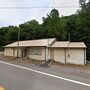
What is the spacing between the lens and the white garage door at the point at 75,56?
36575 mm

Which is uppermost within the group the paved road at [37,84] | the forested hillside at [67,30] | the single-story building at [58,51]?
the forested hillside at [67,30]

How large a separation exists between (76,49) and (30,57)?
1220cm

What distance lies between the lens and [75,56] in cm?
3734

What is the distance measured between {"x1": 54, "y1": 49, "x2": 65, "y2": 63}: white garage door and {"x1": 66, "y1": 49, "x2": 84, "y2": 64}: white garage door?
99 centimetres

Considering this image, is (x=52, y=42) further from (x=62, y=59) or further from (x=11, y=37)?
Result: (x=11, y=37)

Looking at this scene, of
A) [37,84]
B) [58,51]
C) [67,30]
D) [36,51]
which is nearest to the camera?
[37,84]

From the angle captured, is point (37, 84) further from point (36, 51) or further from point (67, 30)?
point (67, 30)

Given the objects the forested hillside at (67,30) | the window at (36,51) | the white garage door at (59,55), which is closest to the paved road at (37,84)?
the white garage door at (59,55)

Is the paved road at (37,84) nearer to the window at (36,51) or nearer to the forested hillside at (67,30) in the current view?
the window at (36,51)

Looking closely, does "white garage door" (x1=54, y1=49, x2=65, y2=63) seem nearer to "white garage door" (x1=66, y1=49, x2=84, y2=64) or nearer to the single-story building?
the single-story building

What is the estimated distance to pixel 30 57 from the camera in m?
46.7

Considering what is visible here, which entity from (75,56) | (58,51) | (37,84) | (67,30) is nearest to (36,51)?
(58,51)

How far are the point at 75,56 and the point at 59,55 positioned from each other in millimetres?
3488

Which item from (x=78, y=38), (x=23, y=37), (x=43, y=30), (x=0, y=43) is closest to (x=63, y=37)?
(x=78, y=38)
